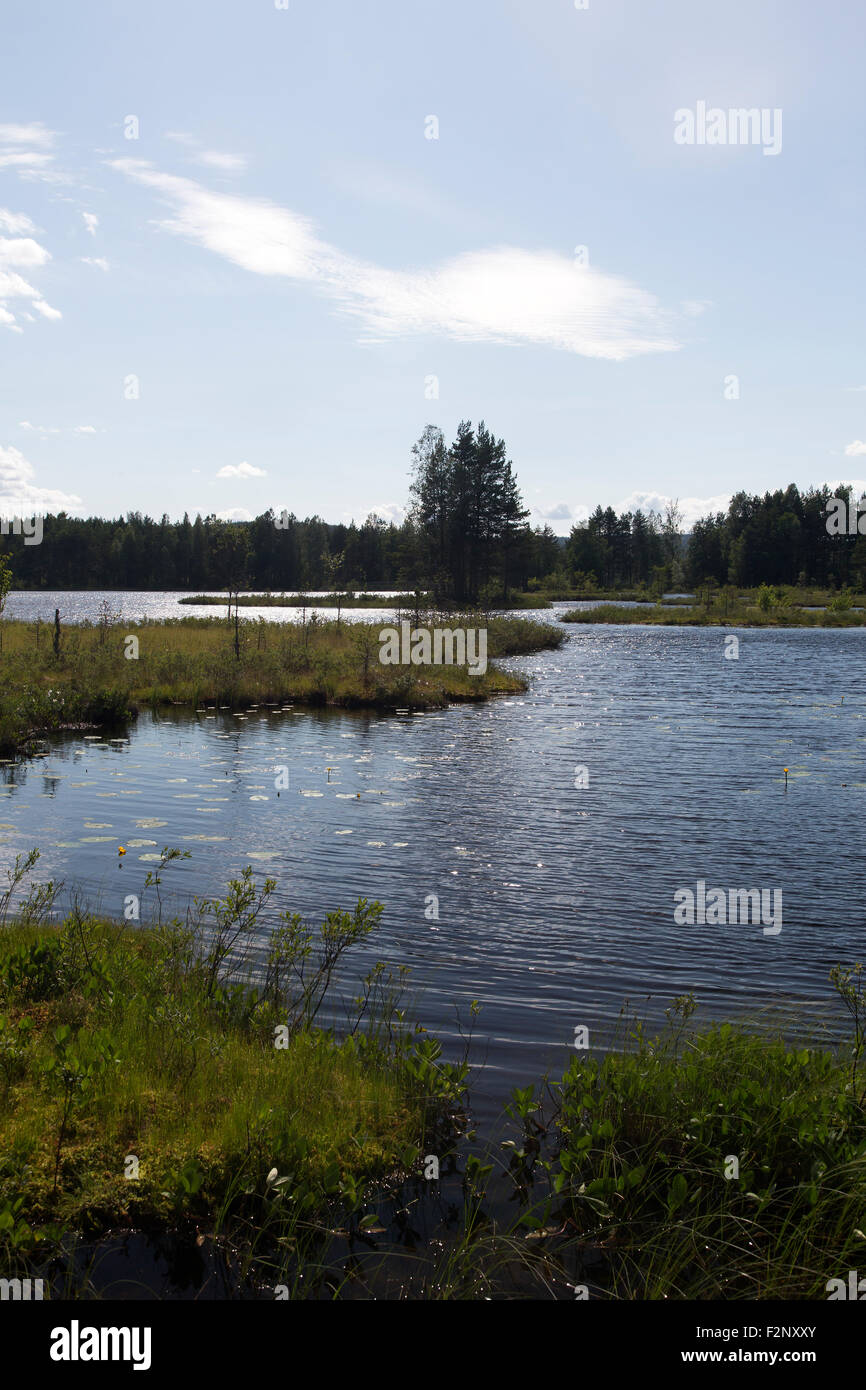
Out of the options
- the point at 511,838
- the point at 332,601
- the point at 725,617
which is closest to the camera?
the point at 511,838

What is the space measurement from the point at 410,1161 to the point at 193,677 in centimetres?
2776

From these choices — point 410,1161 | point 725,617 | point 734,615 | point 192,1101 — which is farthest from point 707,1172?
point 734,615

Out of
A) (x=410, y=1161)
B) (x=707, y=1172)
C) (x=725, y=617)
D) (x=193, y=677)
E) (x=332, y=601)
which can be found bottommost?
(x=410, y=1161)

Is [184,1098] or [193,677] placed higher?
[193,677]

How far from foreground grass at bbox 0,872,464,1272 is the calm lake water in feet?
3.40

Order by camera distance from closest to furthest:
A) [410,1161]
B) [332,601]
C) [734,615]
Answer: [410,1161], [734,615], [332,601]

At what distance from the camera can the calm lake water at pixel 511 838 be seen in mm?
8609

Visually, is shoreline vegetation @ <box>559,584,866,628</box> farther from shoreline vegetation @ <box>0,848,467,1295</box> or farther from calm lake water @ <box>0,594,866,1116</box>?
shoreline vegetation @ <box>0,848,467,1295</box>

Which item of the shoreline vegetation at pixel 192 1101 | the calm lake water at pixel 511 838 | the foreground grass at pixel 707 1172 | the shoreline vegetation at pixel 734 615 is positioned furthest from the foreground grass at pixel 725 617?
the foreground grass at pixel 707 1172

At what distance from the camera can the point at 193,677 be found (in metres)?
31.6

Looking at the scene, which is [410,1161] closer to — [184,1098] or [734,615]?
[184,1098]

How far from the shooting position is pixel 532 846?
539 inches

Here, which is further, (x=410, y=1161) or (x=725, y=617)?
(x=725, y=617)
